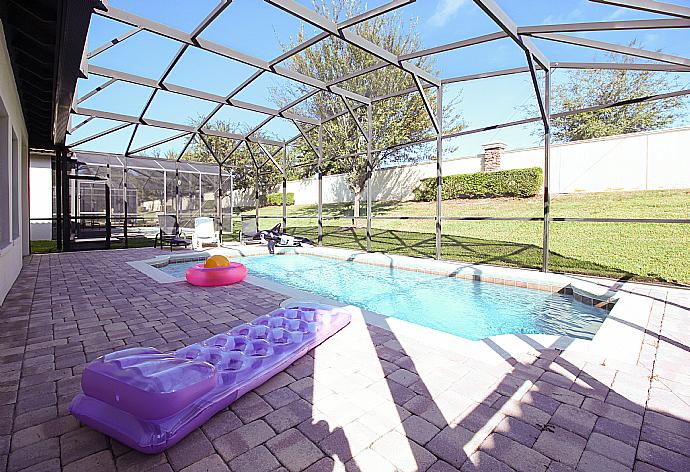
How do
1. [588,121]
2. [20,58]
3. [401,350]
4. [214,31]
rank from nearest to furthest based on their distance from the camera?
[401,350] → [20,58] → [214,31] → [588,121]

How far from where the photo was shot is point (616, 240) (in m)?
8.94

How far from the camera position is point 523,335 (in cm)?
325

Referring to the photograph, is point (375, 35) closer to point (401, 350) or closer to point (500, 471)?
point (401, 350)

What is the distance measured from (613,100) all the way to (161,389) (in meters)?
20.1

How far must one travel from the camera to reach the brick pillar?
1391 cm

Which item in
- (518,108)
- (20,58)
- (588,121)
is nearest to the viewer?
(20,58)

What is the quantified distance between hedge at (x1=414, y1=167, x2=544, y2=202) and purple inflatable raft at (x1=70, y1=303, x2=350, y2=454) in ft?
41.9

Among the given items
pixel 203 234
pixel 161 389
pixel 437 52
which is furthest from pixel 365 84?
pixel 161 389

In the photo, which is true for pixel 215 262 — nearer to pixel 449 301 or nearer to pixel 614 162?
pixel 449 301

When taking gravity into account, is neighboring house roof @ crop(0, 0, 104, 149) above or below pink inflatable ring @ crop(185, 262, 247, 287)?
above

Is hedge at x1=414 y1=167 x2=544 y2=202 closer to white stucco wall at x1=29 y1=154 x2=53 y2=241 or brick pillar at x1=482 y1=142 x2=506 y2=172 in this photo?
brick pillar at x1=482 y1=142 x2=506 y2=172

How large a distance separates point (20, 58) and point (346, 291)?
5795 millimetres

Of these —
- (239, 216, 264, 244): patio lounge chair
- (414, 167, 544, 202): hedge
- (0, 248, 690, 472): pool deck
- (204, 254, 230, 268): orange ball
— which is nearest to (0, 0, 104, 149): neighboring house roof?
(0, 248, 690, 472): pool deck

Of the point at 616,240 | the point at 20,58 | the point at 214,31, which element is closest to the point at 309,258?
the point at 214,31
